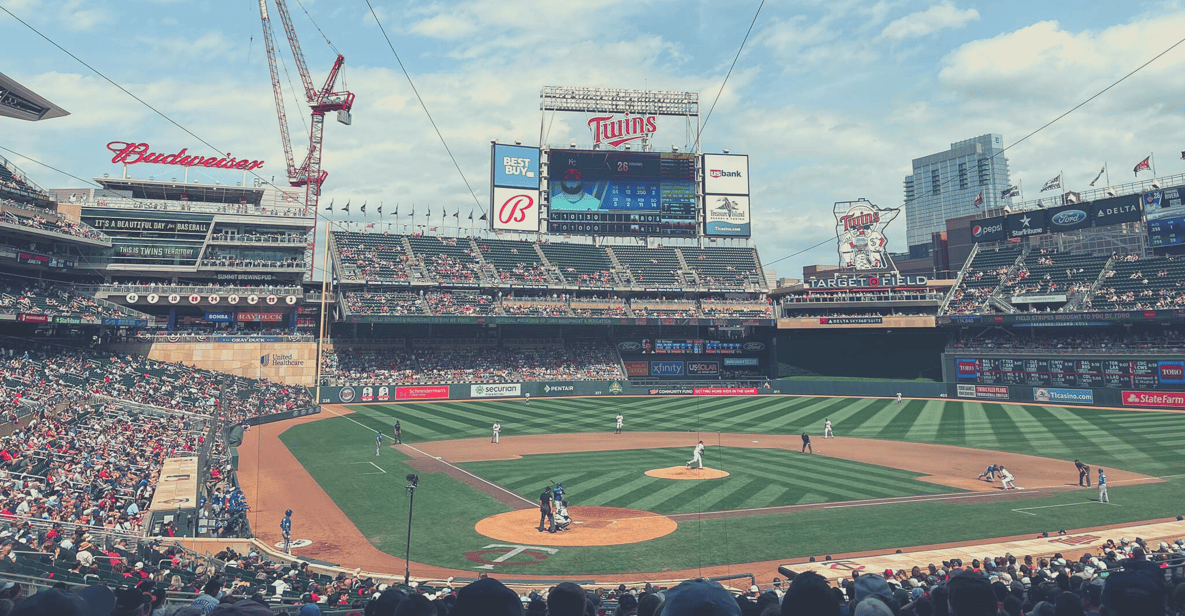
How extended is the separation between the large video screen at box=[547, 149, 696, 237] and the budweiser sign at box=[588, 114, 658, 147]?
6.06 feet

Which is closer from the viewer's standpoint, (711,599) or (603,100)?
(711,599)

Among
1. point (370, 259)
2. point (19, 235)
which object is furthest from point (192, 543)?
point (370, 259)

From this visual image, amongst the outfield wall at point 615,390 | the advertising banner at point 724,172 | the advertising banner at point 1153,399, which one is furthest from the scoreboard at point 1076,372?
the advertising banner at point 724,172

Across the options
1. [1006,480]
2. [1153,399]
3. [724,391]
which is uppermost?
[1153,399]

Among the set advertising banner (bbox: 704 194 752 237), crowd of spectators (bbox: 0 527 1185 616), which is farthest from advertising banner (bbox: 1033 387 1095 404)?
crowd of spectators (bbox: 0 527 1185 616)

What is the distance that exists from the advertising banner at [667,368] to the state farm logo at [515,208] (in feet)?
70.6

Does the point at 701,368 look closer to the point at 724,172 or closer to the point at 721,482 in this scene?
the point at 724,172

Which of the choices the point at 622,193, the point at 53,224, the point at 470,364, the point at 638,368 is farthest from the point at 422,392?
the point at 622,193

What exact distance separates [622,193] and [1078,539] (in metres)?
62.7

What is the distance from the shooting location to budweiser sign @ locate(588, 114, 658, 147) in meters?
78.1

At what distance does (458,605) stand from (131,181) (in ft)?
270

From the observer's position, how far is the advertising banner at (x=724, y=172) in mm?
79250

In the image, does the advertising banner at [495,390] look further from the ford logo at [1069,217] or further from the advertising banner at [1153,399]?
the ford logo at [1069,217]

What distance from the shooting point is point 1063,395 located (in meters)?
53.3
